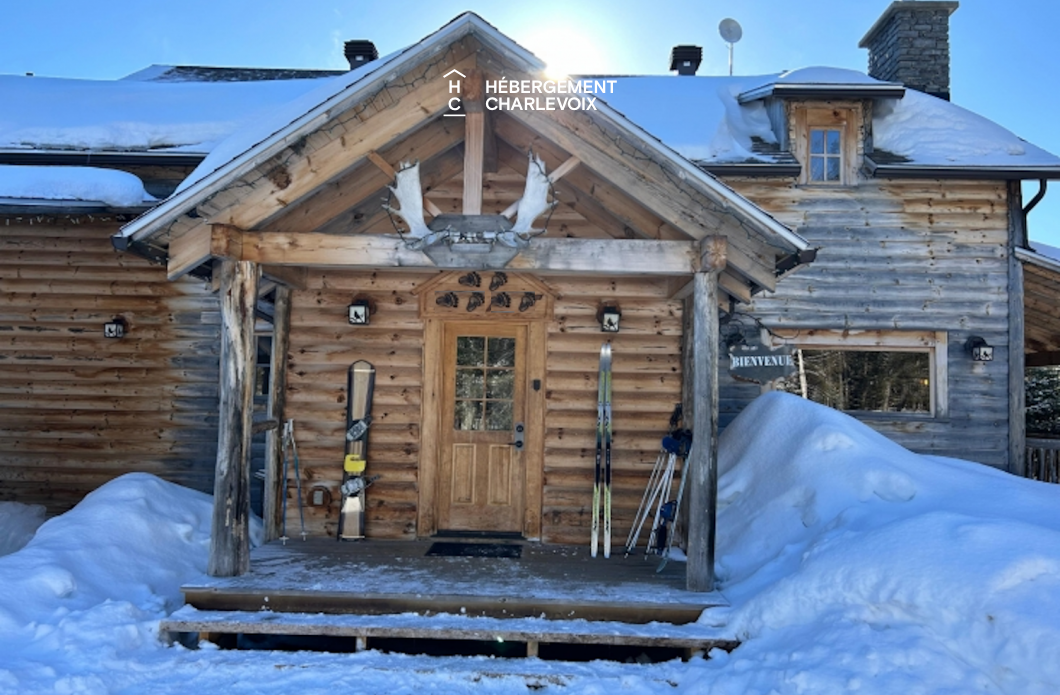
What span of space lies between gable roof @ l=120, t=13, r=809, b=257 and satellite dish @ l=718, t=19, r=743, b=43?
28.8 feet

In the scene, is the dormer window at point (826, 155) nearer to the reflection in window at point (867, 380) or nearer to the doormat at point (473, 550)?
the reflection in window at point (867, 380)

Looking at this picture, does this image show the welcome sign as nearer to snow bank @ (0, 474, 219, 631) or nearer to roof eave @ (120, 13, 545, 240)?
roof eave @ (120, 13, 545, 240)

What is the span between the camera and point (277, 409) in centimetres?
662

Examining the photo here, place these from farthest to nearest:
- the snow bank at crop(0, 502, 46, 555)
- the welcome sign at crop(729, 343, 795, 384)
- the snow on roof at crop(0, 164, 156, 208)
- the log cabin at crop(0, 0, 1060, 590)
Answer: the welcome sign at crop(729, 343, 795, 384)
the snow on roof at crop(0, 164, 156, 208)
the snow bank at crop(0, 502, 46, 555)
the log cabin at crop(0, 0, 1060, 590)

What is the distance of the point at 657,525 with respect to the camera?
6.40 metres

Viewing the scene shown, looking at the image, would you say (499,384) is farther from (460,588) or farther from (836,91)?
(836,91)

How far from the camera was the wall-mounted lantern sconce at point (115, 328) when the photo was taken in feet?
26.4

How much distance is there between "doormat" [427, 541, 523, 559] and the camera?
5949 mm

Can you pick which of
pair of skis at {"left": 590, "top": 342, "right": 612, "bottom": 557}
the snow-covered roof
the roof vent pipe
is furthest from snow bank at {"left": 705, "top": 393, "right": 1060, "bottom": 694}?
the roof vent pipe

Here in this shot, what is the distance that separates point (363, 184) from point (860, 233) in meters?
6.65

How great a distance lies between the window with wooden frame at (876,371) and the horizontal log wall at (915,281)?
0.15 metres

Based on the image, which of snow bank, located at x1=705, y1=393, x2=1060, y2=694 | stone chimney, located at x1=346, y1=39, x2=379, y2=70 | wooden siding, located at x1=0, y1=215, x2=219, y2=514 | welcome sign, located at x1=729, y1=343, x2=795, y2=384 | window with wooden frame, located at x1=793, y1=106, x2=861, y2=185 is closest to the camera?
snow bank, located at x1=705, y1=393, x2=1060, y2=694

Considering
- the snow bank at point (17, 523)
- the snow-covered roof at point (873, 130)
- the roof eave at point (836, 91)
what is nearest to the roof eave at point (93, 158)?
the snow bank at point (17, 523)

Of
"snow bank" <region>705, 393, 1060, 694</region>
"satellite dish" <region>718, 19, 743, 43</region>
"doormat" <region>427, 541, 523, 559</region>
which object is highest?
"satellite dish" <region>718, 19, 743, 43</region>
